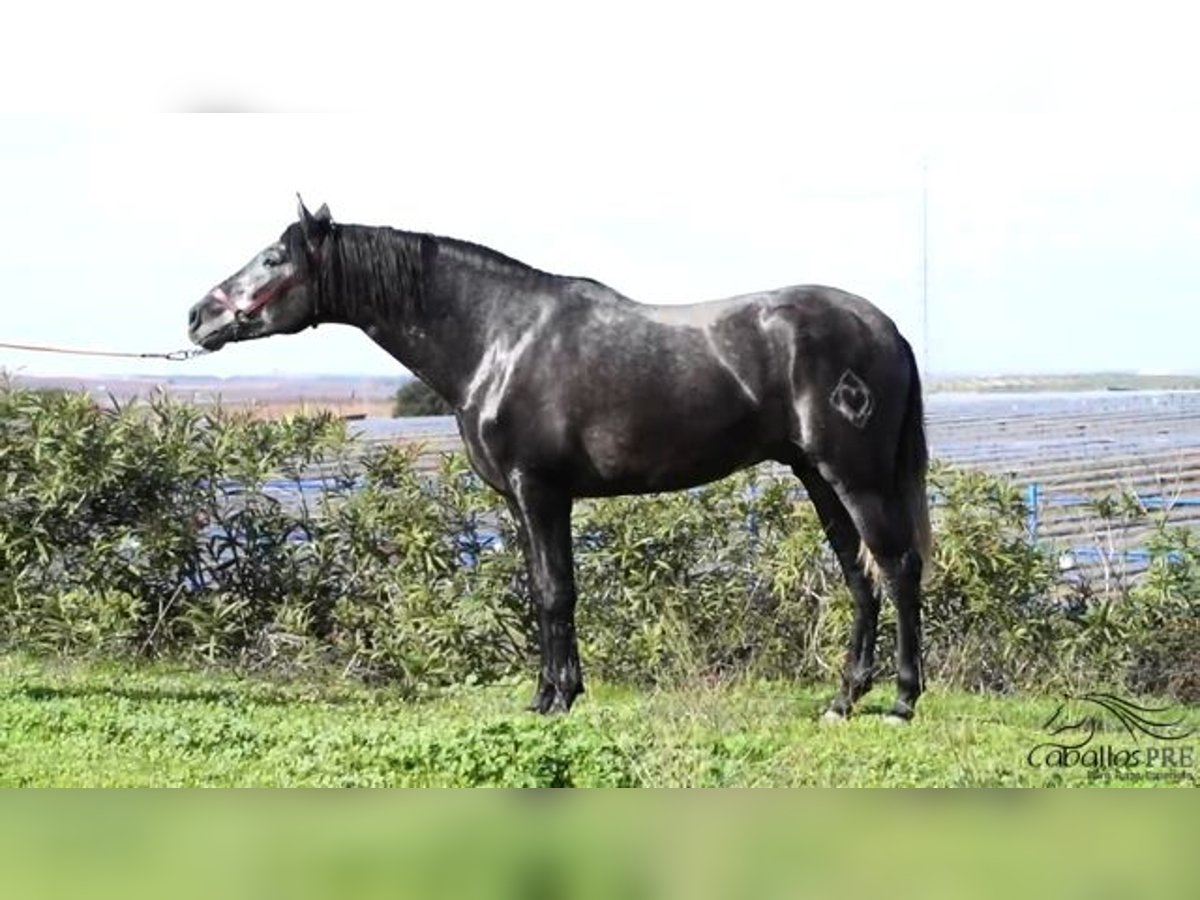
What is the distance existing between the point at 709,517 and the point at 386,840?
3216 millimetres

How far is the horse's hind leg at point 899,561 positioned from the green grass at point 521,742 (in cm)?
20

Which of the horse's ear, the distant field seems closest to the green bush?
the distant field

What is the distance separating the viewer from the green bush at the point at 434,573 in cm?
851

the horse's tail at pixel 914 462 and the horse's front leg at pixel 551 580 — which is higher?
the horse's tail at pixel 914 462

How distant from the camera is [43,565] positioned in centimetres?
888

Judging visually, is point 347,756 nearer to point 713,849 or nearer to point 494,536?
point 713,849

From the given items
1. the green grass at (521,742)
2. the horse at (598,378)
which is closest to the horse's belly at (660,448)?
the horse at (598,378)

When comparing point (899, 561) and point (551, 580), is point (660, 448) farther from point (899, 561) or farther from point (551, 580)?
point (899, 561)

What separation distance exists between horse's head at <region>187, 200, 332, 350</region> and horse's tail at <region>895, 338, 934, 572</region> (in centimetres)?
261

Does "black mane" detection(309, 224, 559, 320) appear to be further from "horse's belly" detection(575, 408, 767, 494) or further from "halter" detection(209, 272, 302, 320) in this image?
"horse's belly" detection(575, 408, 767, 494)

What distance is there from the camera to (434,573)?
8.70 m

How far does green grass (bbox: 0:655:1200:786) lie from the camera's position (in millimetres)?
6527

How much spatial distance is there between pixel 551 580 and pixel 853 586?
1.37m

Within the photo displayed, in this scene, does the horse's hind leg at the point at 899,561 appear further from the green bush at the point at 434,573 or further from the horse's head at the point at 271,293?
the horse's head at the point at 271,293
